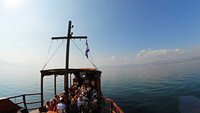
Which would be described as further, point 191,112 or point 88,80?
point 191,112

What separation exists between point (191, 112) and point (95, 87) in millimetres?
17421

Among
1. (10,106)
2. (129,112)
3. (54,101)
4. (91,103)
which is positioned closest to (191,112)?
(129,112)

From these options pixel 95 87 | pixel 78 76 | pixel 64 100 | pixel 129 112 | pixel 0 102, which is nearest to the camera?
pixel 64 100

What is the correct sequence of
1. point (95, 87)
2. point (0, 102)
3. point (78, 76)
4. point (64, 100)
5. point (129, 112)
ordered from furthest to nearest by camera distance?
point (129, 112)
point (78, 76)
point (95, 87)
point (0, 102)
point (64, 100)

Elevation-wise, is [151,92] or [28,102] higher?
[151,92]

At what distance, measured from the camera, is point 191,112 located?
2689 cm

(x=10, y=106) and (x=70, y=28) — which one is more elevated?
(x=70, y=28)

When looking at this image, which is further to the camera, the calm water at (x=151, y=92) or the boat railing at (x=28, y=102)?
the calm water at (x=151, y=92)

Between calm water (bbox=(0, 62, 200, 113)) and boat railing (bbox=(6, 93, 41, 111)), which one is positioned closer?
boat railing (bbox=(6, 93, 41, 111))

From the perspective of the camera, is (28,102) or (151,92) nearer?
(151,92)

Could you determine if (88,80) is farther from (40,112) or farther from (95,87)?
(40,112)

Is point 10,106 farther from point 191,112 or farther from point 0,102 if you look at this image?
point 191,112

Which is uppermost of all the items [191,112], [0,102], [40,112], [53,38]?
[53,38]

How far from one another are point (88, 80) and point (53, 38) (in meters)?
7.98
